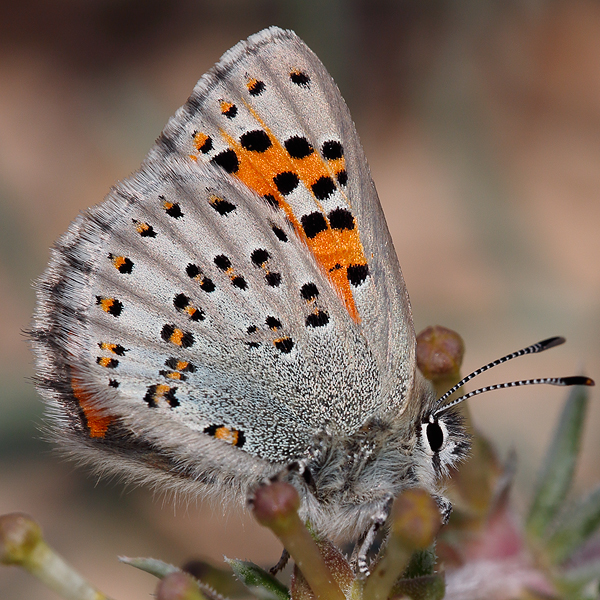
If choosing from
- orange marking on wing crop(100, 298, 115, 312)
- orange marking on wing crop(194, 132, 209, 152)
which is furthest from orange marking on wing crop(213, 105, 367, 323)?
orange marking on wing crop(100, 298, 115, 312)

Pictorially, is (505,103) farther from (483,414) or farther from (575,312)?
(483,414)

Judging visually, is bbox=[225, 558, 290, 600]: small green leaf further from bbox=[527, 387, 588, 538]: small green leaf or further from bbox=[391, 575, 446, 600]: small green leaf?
bbox=[527, 387, 588, 538]: small green leaf

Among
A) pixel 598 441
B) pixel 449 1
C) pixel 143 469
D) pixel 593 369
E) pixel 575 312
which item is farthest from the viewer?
pixel 449 1

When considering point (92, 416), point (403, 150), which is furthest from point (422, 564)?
point (403, 150)

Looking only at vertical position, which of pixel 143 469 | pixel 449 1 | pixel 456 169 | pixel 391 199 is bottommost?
pixel 143 469

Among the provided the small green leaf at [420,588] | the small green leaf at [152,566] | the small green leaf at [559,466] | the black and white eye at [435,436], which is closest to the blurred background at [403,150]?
the small green leaf at [559,466]

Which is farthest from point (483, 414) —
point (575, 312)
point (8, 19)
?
point (8, 19)

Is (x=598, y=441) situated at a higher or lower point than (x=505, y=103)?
lower
